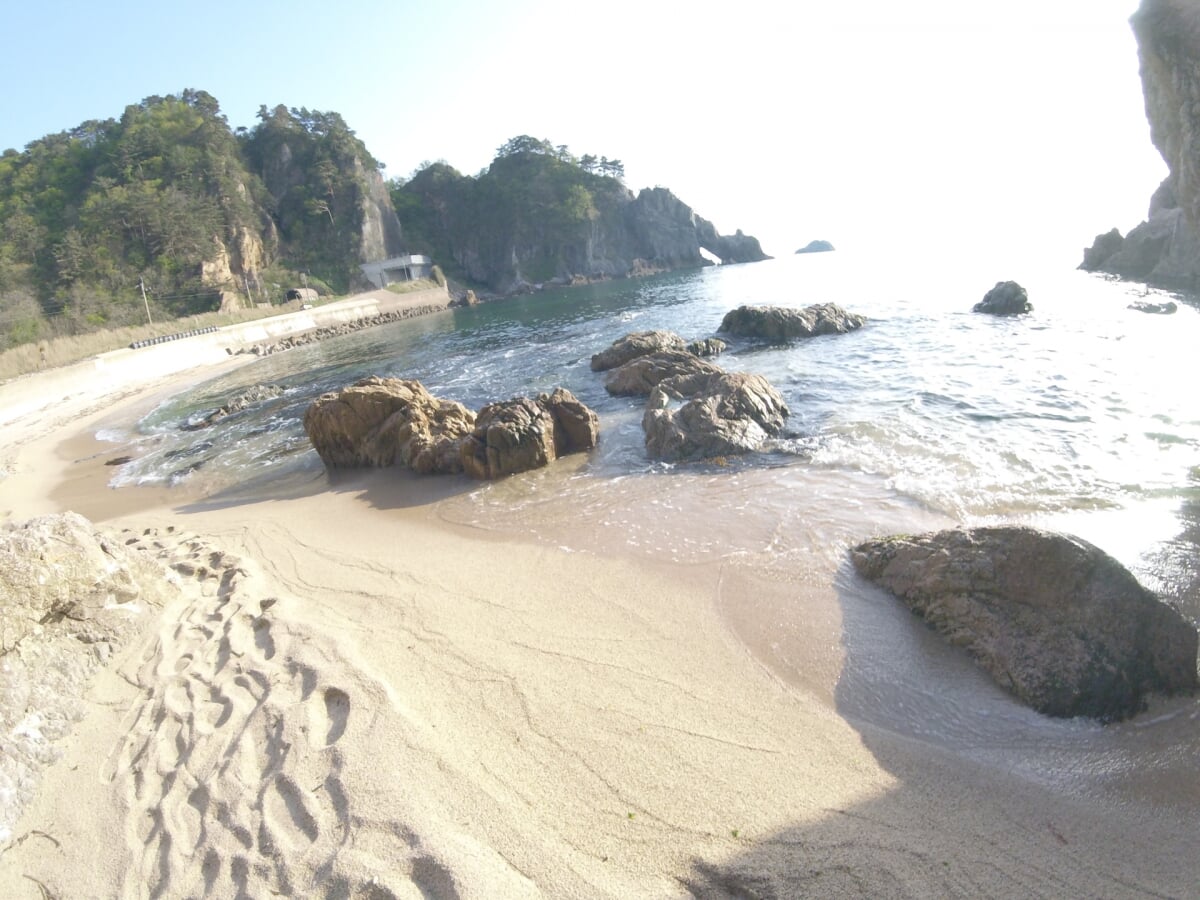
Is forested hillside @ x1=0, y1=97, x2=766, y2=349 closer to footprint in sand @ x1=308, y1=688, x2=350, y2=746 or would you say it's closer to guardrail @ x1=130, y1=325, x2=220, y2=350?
guardrail @ x1=130, y1=325, x2=220, y2=350

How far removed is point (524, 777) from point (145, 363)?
3847 cm

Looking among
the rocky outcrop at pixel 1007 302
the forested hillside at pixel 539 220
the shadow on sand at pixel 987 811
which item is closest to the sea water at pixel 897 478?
the shadow on sand at pixel 987 811

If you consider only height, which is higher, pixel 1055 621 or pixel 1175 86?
pixel 1175 86

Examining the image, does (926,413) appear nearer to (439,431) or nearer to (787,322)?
(439,431)

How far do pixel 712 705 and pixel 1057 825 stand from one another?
1.97m

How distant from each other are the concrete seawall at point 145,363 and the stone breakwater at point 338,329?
1140 millimetres

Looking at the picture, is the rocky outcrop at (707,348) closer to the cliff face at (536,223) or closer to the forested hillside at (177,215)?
the forested hillside at (177,215)

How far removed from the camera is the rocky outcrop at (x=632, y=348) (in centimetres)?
1983

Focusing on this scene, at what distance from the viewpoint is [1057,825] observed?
10.1ft

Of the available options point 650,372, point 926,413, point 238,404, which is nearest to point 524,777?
point 926,413

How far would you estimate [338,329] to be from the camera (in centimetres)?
5109

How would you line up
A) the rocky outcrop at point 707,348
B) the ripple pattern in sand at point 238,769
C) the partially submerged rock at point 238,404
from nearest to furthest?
the ripple pattern in sand at point 238,769
the partially submerged rock at point 238,404
the rocky outcrop at point 707,348

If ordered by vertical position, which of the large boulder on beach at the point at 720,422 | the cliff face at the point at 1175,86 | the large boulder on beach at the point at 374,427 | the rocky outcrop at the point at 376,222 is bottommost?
the large boulder on beach at the point at 720,422

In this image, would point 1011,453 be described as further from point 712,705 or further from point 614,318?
point 614,318
